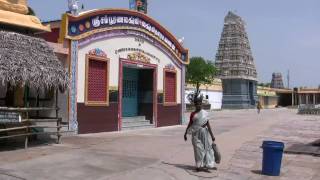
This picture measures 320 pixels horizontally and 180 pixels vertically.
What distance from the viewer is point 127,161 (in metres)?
11.5

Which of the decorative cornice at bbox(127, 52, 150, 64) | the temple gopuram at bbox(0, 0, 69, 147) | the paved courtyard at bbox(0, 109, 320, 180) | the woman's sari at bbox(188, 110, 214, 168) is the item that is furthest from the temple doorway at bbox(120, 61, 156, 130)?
the woman's sari at bbox(188, 110, 214, 168)

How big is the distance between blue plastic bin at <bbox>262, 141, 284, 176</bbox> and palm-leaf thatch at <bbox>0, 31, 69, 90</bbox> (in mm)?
6247

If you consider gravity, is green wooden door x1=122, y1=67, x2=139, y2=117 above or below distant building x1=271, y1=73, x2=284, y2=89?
below

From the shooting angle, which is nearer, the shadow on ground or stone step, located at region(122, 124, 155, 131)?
the shadow on ground

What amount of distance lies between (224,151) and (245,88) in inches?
2333

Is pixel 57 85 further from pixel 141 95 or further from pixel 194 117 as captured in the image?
pixel 141 95

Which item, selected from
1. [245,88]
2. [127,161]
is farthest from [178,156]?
[245,88]

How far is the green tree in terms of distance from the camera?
198 feet

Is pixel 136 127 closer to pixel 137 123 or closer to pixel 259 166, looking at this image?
pixel 137 123

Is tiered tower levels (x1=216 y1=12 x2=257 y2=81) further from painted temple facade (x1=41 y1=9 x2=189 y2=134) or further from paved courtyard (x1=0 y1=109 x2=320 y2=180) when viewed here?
paved courtyard (x1=0 y1=109 x2=320 y2=180)

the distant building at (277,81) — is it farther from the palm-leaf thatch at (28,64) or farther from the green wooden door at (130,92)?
the palm-leaf thatch at (28,64)

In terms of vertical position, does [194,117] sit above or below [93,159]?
above

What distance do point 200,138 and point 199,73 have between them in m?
50.3

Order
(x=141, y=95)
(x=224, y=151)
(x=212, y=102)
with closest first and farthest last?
(x=224, y=151) < (x=141, y=95) < (x=212, y=102)
